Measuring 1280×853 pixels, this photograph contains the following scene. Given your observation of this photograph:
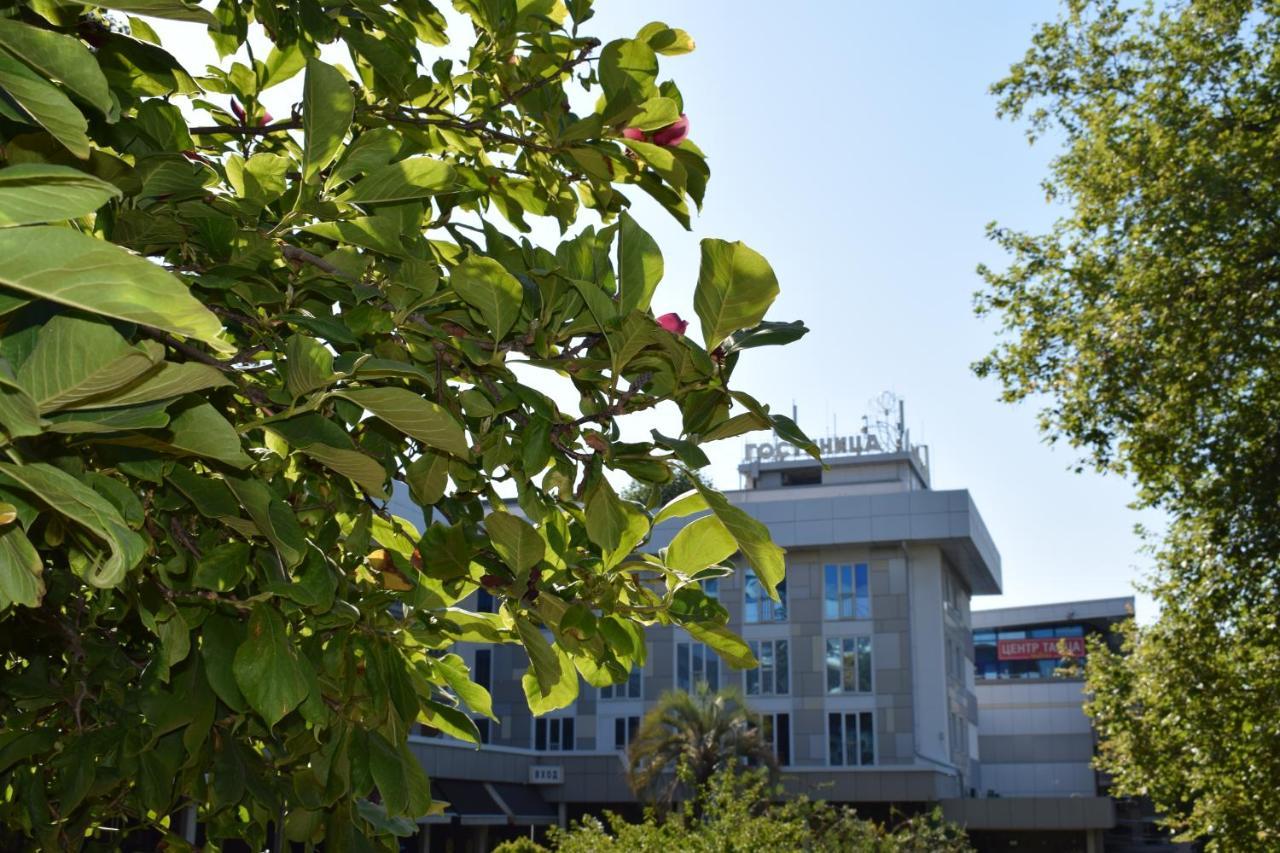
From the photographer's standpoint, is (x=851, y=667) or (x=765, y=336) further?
(x=851, y=667)

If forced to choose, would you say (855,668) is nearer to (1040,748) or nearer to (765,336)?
(1040,748)

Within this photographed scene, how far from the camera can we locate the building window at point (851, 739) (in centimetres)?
3344

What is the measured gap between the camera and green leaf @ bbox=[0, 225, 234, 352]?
0.66m

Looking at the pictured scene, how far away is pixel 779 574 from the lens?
144cm

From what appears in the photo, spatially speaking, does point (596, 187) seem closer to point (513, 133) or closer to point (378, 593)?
point (513, 133)

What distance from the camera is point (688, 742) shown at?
96.6 feet

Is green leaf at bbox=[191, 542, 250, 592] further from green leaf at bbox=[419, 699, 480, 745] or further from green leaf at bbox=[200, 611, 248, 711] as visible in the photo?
green leaf at bbox=[419, 699, 480, 745]

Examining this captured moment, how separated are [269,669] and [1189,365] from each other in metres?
11.7

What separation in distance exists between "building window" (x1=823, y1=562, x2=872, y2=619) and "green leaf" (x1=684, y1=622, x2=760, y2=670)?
→ 33985 mm

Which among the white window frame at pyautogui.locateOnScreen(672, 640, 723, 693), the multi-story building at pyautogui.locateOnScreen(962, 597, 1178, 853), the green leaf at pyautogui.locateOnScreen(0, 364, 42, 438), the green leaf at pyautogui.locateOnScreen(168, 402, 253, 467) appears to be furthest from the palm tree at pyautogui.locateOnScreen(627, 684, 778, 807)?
the green leaf at pyautogui.locateOnScreen(0, 364, 42, 438)

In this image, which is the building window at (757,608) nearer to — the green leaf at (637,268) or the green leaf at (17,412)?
the green leaf at (637,268)

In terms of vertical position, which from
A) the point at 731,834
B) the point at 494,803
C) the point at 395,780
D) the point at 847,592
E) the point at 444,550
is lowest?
the point at 494,803

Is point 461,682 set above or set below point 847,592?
below

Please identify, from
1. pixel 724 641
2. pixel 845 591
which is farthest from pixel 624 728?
pixel 724 641
